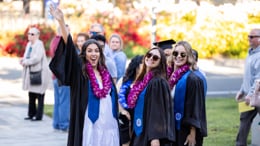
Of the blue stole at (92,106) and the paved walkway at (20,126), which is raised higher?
the blue stole at (92,106)

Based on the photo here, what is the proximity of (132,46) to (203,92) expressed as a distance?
70.3ft

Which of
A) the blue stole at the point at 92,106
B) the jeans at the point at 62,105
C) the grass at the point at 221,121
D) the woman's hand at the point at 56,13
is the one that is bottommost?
the grass at the point at 221,121

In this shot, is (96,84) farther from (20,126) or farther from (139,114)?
(20,126)

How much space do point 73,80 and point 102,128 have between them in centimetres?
60

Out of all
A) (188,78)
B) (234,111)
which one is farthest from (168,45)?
(234,111)

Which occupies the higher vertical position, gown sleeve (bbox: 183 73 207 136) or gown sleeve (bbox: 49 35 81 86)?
gown sleeve (bbox: 49 35 81 86)

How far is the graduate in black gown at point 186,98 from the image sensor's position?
699cm

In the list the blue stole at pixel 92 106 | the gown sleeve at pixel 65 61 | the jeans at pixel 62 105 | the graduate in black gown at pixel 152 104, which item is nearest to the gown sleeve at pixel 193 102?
the graduate in black gown at pixel 152 104

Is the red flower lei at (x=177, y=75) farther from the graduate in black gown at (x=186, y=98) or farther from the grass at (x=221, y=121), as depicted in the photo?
the grass at (x=221, y=121)

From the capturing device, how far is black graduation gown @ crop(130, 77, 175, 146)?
650 cm

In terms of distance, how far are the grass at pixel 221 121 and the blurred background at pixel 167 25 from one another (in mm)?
11221

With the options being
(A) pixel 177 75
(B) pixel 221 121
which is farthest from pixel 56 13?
(B) pixel 221 121

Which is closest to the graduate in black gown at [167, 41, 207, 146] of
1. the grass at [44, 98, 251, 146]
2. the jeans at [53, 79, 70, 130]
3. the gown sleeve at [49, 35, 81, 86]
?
the gown sleeve at [49, 35, 81, 86]

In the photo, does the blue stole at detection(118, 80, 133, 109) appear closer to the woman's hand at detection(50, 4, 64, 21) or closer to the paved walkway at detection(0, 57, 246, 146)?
the woman's hand at detection(50, 4, 64, 21)
